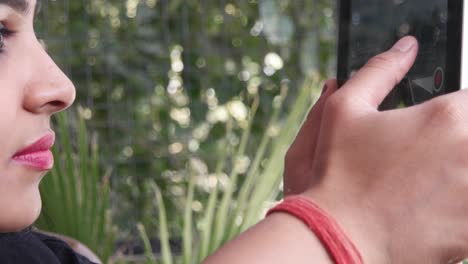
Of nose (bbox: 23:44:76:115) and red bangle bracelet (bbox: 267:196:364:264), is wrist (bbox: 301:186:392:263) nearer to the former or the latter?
red bangle bracelet (bbox: 267:196:364:264)

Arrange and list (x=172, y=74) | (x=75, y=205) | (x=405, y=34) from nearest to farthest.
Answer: (x=405, y=34) → (x=75, y=205) → (x=172, y=74)

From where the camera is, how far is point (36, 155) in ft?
2.19

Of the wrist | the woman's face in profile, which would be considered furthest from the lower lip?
the wrist

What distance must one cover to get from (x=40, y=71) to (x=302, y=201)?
0.22 metres

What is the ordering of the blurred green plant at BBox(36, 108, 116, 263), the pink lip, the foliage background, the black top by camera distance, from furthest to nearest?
the foliage background < the blurred green plant at BBox(36, 108, 116, 263) < the black top < the pink lip

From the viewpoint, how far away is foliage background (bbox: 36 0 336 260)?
2594 mm

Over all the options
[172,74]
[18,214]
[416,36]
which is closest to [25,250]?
[18,214]

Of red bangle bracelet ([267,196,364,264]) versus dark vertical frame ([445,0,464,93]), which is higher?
dark vertical frame ([445,0,464,93])

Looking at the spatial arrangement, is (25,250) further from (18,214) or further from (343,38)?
(343,38)

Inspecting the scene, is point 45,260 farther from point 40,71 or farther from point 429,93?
point 429,93

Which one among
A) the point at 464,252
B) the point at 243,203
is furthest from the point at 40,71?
the point at 243,203

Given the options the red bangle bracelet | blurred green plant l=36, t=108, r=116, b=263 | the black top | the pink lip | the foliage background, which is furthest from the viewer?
the foliage background

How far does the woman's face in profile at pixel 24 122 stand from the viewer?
25.6 inches

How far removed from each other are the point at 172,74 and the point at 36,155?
2.02m
